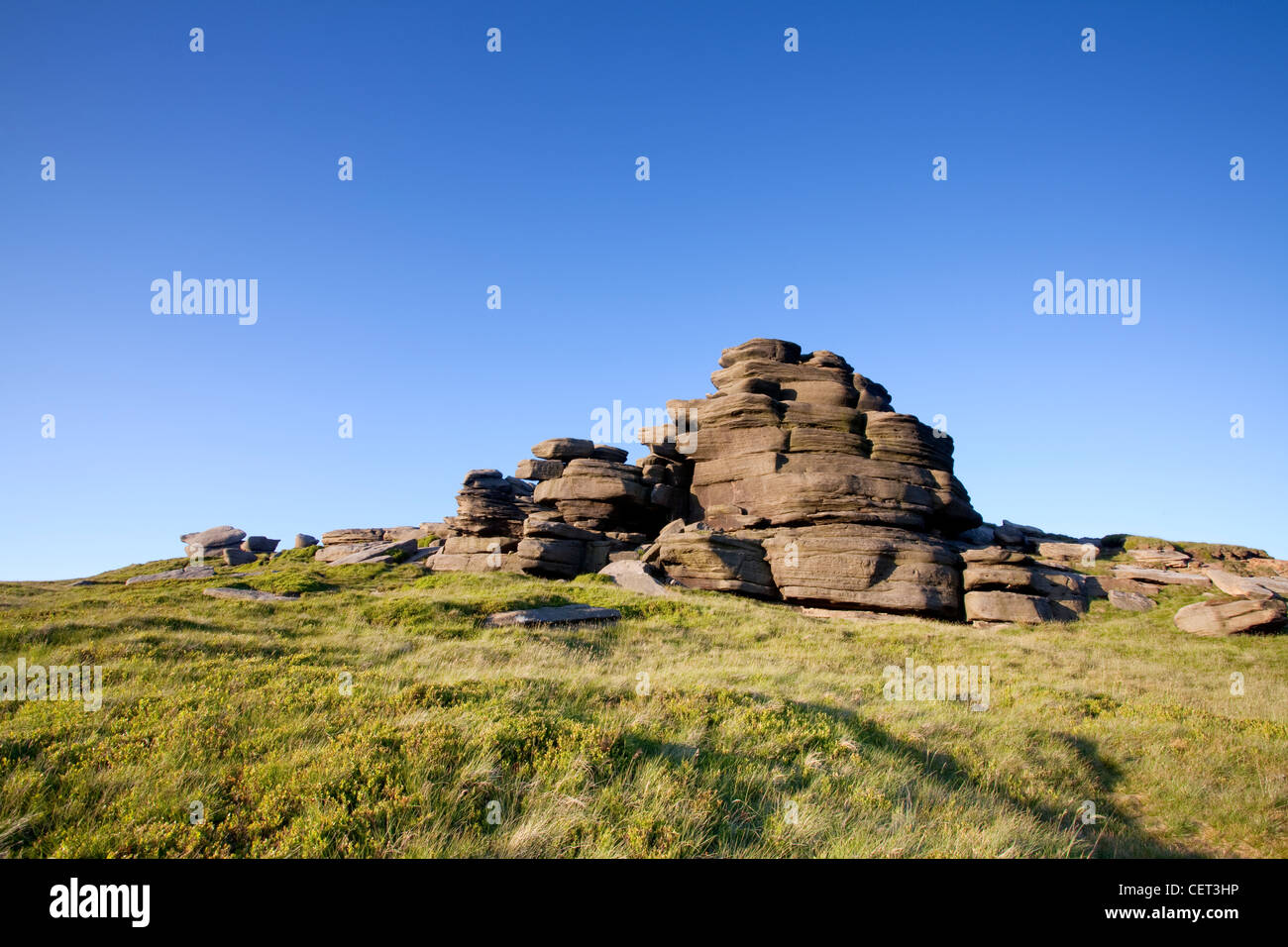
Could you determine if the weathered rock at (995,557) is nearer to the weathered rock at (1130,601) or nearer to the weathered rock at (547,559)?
the weathered rock at (1130,601)

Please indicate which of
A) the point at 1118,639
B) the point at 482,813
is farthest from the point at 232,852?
the point at 1118,639

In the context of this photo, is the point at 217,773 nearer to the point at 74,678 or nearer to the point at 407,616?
the point at 74,678

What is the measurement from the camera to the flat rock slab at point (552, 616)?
24.6 m

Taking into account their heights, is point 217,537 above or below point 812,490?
below

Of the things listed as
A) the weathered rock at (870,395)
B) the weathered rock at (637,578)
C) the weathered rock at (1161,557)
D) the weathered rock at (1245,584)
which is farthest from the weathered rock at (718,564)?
the weathered rock at (1161,557)

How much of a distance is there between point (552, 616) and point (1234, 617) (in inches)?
1296

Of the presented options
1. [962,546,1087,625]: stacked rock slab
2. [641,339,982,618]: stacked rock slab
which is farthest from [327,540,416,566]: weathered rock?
[962,546,1087,625]: stacked rock slab

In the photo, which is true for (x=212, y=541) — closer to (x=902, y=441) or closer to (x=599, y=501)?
(x=599, y=501)

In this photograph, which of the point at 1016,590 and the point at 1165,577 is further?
→ the point at 1165,577

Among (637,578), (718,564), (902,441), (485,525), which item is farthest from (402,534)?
(902,441)

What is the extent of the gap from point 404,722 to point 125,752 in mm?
3354

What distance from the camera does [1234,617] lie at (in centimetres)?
2977

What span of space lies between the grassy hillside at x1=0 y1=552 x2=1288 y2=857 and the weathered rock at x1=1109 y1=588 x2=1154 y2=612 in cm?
1356

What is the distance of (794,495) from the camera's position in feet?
134
